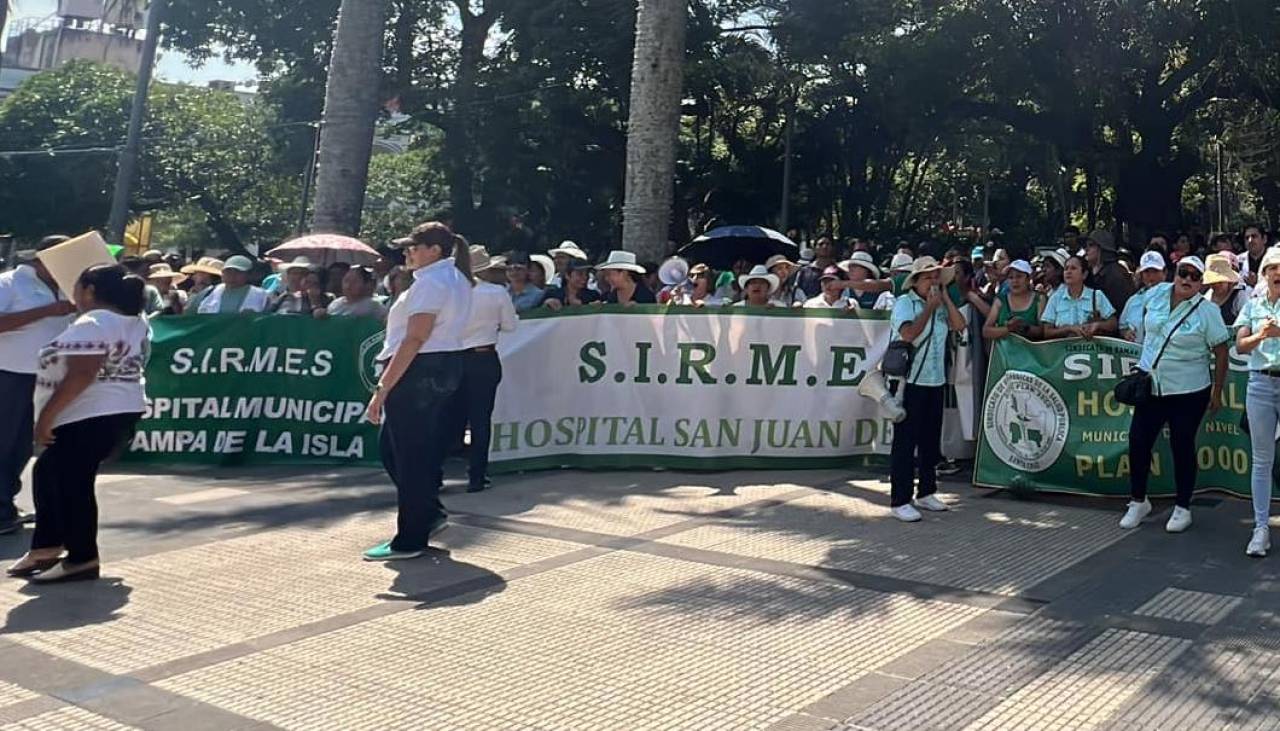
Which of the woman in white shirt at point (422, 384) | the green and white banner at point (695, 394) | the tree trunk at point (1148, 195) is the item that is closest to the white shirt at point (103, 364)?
the woman in white shirt at point (422, 384)

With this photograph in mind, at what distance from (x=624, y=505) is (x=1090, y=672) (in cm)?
402

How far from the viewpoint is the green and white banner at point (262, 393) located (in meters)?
10.3

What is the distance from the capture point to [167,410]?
10344 mm

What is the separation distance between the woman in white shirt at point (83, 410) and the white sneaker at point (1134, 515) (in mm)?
5751

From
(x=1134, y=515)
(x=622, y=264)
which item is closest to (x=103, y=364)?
(x=622, y=264)

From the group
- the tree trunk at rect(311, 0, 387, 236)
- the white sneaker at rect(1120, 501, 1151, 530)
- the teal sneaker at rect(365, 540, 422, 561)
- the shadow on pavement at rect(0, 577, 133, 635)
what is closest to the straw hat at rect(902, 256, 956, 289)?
the white sneaker at rect(1120, 501, 1151, 530)

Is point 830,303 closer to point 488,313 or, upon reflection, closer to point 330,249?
point 488,313

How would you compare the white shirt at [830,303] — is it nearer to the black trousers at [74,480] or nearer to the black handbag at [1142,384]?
the black handbag at [1142,384]

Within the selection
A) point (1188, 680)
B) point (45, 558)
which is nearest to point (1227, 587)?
point (1188, 680)

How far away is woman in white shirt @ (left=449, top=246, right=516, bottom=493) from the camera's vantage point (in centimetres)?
839

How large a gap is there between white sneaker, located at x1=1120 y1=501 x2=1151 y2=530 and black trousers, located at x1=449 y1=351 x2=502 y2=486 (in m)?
4.32

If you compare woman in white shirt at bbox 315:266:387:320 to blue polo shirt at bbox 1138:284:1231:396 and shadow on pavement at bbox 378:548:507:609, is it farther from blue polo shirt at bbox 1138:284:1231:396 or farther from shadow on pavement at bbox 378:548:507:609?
blue polo shirt at bbox 1138:284:1231:396

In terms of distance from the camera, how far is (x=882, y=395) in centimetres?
821

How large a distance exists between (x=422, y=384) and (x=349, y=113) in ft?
27.1
